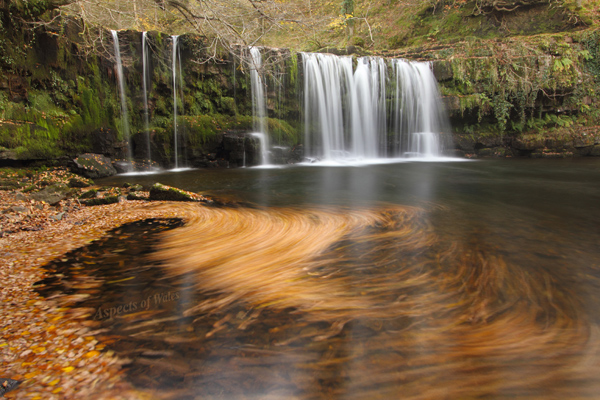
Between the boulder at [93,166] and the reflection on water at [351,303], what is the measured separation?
21.9ft

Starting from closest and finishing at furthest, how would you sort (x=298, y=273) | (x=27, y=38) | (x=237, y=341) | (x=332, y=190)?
(x=237, y=341), (x=298, y=273), (x=332, y=190), (x=27, y=38)

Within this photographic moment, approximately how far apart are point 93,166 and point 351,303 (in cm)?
1025

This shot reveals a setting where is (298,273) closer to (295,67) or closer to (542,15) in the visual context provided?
(295,67)

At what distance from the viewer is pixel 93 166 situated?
10102mm

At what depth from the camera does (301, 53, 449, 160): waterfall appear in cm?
1490

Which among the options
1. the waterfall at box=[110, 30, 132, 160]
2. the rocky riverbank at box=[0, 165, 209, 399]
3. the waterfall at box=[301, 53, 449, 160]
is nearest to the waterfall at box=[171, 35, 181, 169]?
the waterfall at box=[110, 30, 132, 160]

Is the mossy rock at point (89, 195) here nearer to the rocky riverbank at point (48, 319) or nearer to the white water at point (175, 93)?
the rocky riverbank at point (48, 319)

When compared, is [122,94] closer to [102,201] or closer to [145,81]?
[145,81]

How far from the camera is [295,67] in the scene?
14445mm

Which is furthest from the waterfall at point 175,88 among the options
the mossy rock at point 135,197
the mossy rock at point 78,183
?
the mossy rock at point 135,197

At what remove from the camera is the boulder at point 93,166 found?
9820 millimetres

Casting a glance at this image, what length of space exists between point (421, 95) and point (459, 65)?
225cm

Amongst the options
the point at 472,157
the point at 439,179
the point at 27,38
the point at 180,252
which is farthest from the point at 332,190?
the point at 472,157

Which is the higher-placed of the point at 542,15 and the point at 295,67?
the point at 542,15
